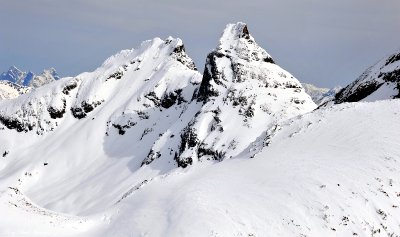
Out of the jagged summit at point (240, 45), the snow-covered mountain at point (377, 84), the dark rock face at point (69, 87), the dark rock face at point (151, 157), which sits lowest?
the dark rock face at point (151, 157)

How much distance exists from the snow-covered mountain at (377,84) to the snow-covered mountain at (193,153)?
1106 cm

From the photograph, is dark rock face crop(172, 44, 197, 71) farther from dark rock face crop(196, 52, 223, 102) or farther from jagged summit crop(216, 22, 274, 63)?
dark rock face crop(196, 52, 223, 102)

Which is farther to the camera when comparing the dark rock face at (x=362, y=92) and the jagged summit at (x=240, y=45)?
the jagged summit at (x=240, y=45)

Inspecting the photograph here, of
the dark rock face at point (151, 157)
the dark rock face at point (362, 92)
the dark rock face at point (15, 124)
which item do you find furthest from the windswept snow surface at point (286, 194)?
the dark rock face at point (15, 124)

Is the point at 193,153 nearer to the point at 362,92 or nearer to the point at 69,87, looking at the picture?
the point at 362,92

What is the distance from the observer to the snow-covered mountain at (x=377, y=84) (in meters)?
43.0

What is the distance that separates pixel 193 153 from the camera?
7531 centimetres

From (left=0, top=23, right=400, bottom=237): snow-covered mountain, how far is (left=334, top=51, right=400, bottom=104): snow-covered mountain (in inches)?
435

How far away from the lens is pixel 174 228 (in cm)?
2205

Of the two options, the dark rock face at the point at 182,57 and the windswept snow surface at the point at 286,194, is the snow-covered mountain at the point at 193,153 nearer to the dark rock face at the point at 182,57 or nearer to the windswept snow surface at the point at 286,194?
the windswept snow surface at the point at 286,194

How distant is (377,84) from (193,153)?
3639 cm

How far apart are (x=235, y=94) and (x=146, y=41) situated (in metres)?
59.7

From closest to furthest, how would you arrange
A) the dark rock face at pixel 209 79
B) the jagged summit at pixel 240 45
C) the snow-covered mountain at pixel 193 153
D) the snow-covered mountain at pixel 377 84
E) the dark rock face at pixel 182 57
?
the snow-covered mountain at pixel 193 153
the snow-covered mountain at pixel 377 84
the dark rock face at pixel 209 79
the jagged summit at pixel 240 45
the dark rock face at pixel 182 57

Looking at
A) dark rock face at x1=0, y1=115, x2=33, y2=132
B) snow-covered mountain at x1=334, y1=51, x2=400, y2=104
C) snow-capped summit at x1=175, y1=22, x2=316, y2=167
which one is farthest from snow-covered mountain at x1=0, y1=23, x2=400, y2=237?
snow-covered mountain at x1=334, y1=51, x2=400, y2=104
